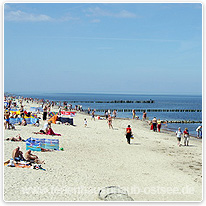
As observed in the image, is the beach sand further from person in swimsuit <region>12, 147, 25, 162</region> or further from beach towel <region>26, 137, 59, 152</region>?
person in swimsuit <region>12, 147, 25, 162</region>

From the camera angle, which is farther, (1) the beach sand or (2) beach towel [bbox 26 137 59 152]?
(2) beach towel [bbox 26 137 59 152]

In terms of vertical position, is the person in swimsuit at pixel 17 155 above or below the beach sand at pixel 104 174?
above

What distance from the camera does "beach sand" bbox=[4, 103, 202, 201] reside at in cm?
818

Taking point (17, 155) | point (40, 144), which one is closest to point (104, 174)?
point (17, 155)

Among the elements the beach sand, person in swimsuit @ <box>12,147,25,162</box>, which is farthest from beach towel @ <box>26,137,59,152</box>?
person in swimsuit @ <box>12,147,25,162</box>

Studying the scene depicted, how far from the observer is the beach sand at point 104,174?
818 cm

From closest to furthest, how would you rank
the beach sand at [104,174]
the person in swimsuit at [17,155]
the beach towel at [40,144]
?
1. the beach sand at [104,174]
2. the person in swimsuit at [17,155]
3. the beach towel at [40,144]

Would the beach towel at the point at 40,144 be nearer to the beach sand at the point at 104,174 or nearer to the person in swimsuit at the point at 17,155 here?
the beach sand at the point at 104,174

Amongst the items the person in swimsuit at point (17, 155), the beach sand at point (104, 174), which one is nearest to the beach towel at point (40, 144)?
the beach sand at point (104, 174)

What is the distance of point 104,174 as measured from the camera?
408 inches

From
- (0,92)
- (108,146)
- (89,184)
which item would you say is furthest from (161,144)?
(0,92)

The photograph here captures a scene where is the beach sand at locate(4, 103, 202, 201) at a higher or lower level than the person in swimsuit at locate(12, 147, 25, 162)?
lower

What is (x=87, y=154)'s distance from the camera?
1343 cm

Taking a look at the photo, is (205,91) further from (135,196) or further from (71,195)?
(71,195)
